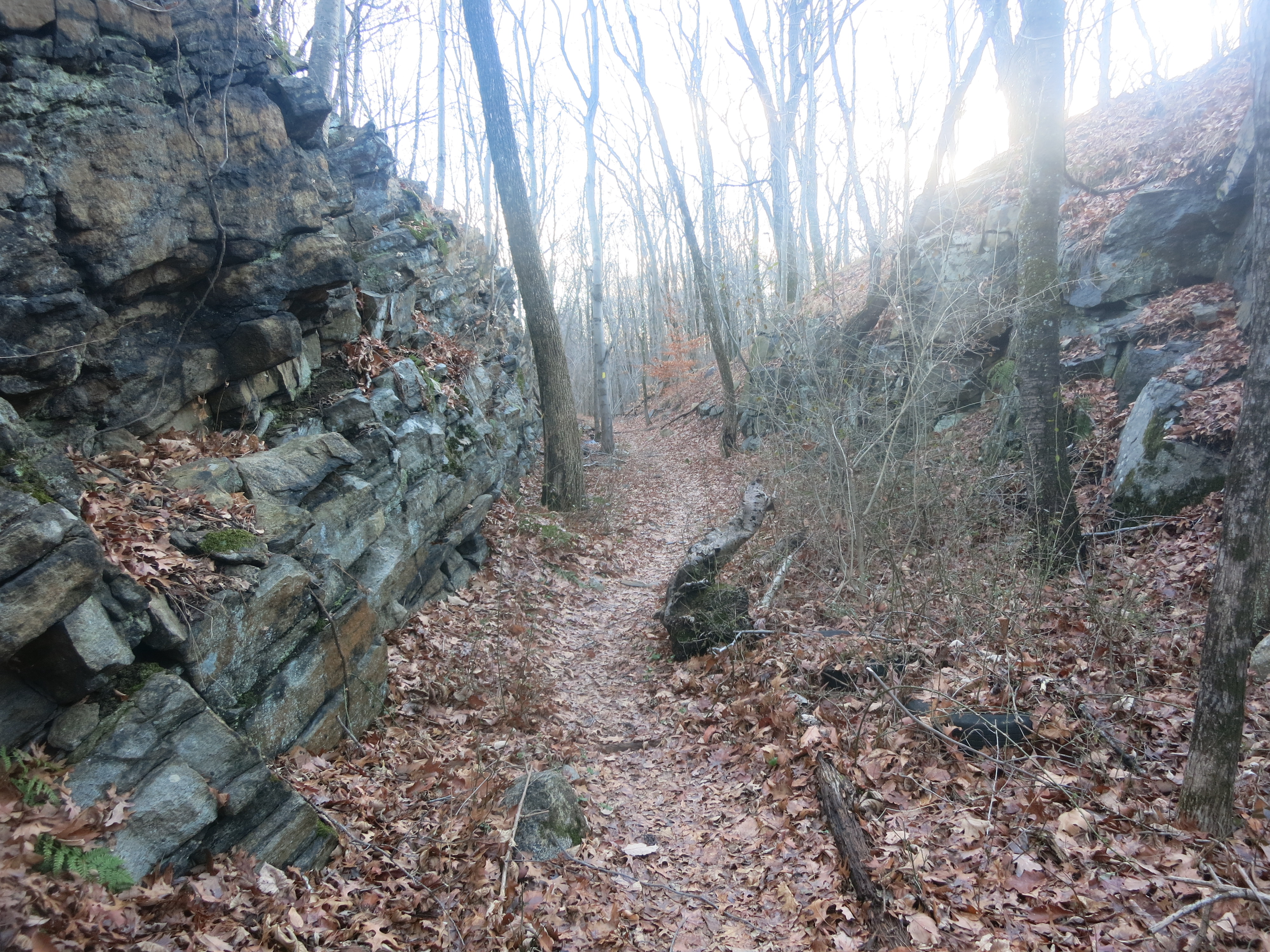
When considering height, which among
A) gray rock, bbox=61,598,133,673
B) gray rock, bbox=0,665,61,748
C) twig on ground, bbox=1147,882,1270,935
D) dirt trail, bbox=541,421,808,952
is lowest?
dirt trail, bbox=541,421,808,952

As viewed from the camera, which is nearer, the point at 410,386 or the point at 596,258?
the point at 410,386

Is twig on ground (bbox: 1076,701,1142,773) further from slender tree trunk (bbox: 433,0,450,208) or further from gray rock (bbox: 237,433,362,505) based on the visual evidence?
slender tree trunk (bbox: 433,0,450,208)

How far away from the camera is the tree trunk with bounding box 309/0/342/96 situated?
1259 centimetres

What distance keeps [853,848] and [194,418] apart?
19.9ft

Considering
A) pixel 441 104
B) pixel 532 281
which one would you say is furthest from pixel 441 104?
pixel 532 281

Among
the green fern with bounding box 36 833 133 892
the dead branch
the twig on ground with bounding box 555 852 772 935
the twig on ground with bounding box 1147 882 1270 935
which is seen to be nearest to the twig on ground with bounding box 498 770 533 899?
the twig on ground with bounding box 555 852 772 935

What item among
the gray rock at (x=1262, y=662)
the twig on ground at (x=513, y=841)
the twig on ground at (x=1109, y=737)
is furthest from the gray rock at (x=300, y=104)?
the gray rock at (x=1262, y=662)

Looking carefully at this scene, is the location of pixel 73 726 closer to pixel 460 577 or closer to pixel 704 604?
pixel 460 577

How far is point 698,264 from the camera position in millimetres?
16328

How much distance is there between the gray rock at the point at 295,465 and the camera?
5188 millimetres

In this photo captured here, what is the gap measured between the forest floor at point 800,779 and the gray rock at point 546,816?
0.09m

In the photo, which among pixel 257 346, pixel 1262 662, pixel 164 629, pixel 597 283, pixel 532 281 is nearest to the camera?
pixel 164 629

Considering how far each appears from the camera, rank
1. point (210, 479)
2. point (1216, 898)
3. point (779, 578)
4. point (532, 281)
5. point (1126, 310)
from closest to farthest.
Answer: point (1216, 898) → point (210, 479) → point (779, 578) → point (1126, 310) → point (532, 281)

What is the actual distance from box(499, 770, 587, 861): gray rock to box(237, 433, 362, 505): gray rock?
114 inches
